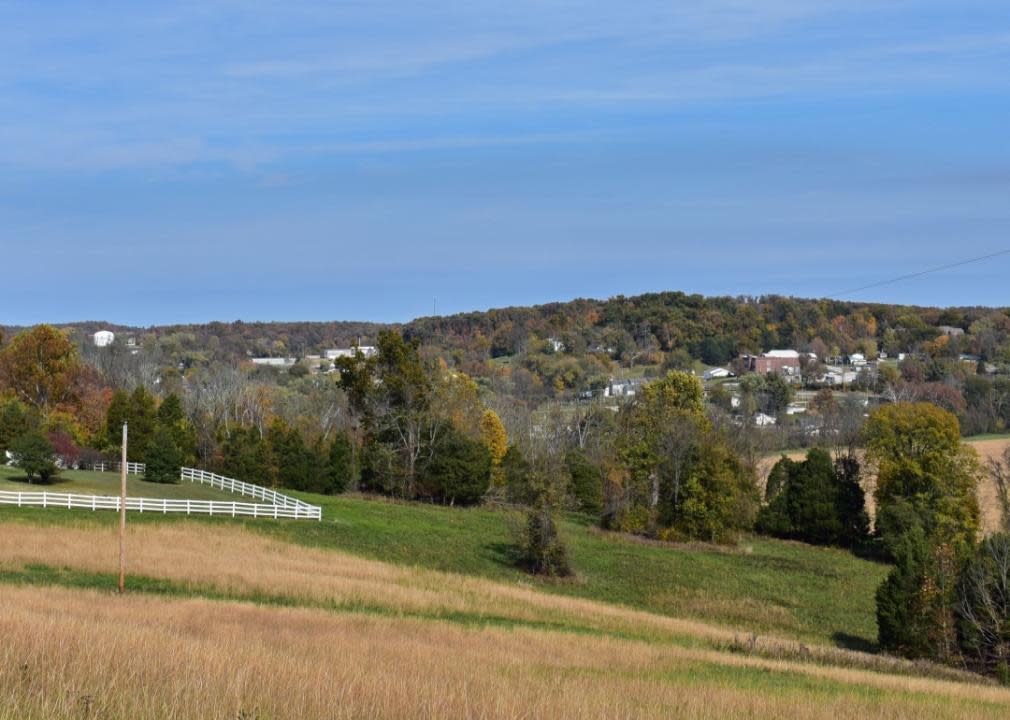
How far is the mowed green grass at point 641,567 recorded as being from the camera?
4238 centimetres

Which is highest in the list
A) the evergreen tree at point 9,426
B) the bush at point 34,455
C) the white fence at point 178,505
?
the evergreen tree at point 9,426

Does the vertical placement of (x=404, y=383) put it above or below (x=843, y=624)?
above

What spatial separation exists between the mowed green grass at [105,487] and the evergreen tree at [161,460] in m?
0.57

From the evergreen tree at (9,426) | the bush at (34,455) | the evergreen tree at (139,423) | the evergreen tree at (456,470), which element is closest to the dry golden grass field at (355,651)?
the bush at (34,455)

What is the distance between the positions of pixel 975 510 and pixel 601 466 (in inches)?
921

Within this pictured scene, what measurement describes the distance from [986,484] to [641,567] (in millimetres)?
56982

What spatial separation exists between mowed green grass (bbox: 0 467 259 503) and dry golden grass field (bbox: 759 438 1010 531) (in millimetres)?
40580

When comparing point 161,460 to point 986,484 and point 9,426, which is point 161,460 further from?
point 986,484

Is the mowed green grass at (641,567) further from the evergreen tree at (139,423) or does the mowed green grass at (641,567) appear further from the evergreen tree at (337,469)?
the evergreen tree at (139,423)

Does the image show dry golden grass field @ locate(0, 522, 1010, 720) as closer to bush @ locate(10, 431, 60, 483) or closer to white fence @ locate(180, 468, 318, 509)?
white fence @ locate(180, 468, 318, 509)

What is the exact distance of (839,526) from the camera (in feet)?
222

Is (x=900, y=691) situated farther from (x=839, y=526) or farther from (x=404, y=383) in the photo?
(x=404, y=383)

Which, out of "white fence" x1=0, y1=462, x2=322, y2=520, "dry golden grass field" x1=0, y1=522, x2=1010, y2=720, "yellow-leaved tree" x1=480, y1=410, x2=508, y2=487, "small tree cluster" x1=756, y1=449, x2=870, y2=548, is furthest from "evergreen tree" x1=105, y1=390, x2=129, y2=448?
"small tree cluster" x1=756, y1=449, x2=870, y2=548

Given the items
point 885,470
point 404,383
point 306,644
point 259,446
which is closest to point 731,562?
point 885,470
